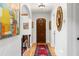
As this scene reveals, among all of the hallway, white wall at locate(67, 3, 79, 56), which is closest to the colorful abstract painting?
the hallway

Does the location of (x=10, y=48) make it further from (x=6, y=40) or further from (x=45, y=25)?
Result: (x=45, y=25)

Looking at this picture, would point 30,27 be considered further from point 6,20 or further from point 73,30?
point 6,20

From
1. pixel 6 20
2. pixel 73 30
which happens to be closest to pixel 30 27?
pixel 73 30

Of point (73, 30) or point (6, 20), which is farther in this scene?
point (73, 30)

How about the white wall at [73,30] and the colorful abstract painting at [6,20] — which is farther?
the white wall at [73,30]

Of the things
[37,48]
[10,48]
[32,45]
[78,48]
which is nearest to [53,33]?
[37,48]

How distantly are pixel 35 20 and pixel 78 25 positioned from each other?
2.67 ft

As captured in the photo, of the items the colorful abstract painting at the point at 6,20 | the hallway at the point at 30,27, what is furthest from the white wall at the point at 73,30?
the colorful abstract painting at the point at 6,20

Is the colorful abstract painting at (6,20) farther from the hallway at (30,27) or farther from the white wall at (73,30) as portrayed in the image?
the white wall at (73,30)

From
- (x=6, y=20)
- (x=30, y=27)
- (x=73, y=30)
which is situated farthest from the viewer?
(x=30, y=27)

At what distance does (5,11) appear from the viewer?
4.57ft

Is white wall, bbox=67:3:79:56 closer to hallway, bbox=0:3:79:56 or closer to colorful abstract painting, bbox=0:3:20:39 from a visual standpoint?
hallway, bbox=0:3:79:56

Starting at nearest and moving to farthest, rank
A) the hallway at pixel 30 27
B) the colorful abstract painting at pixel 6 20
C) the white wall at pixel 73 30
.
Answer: the colorful abstract painting at pixel 6 20 → the hallway at pixel 30 27 → the white wall at pixel 73 30

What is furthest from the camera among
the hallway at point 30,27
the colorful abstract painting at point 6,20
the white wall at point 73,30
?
the white wall at point 73,30
